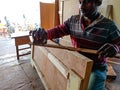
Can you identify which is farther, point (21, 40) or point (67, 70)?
point (21, 40)

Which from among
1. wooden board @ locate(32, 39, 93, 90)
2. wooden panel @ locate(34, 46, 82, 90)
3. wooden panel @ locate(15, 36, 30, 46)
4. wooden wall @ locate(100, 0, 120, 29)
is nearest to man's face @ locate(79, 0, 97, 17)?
wooden board @ locate(32, 39, 93, 90)

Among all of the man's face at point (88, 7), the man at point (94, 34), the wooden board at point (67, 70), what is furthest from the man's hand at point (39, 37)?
the man's face at point (88, 7)

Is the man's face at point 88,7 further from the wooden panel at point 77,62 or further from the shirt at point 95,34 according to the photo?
the wooden panel at point 77,62

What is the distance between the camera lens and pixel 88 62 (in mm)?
1008

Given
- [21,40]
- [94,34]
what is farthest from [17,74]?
[94,34]

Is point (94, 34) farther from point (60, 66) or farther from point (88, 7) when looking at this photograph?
point (60, 66)

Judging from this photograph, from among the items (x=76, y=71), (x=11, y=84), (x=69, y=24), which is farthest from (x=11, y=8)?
(x=76, y=71)

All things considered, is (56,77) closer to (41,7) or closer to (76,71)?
(76,71)

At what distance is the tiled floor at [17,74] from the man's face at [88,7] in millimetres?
1390

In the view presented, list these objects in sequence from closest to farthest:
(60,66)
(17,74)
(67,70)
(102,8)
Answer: (67,70)
(60,66)
(102,8)
(17,74)

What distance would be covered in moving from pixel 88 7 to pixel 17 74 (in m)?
1.85

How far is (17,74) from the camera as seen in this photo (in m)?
2.53

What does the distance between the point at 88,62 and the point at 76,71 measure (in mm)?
194

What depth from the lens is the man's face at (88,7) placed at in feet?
3.90
